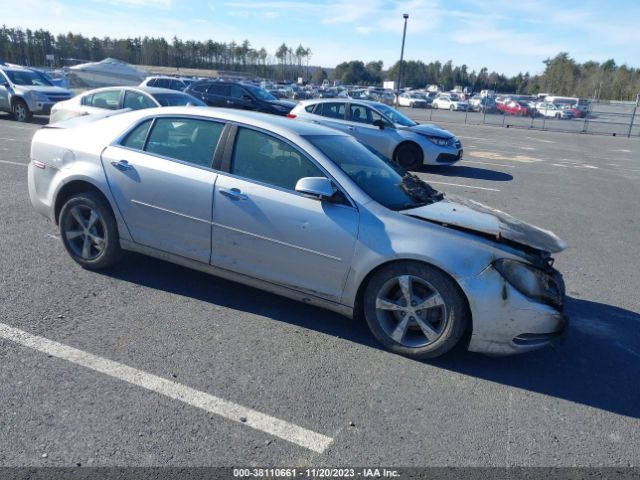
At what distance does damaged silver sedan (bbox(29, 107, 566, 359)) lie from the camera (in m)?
3.58

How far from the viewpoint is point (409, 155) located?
41.8 ft

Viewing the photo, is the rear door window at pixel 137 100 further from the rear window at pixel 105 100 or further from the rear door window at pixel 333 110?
the rear door window at pixel 333 110

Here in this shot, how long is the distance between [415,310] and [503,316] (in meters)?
0.59

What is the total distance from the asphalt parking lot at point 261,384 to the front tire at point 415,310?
148mm

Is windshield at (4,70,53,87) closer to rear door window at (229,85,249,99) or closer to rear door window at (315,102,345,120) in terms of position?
rear door window at (229,85,249,99)

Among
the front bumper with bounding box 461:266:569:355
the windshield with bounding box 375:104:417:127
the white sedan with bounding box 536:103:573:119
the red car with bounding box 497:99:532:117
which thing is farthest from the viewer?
the red car with bounding box 497:99:532:117

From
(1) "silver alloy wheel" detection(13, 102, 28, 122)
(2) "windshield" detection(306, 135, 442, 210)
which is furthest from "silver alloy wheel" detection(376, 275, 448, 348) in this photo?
(1) "silver alloy wheel" detection(13, 102, 28, 122)

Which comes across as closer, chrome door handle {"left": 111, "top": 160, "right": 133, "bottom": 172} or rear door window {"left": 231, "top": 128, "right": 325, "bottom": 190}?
rear door window {"left": 231, "top": 128, "right": 325, "bottom": 190}

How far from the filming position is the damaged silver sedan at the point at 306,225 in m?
3.58

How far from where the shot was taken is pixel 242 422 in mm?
2949

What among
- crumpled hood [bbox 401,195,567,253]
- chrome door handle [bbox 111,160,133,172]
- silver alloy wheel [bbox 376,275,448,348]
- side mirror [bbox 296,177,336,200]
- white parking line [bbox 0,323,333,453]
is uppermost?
side mirror [bbox 296,177,336,200]

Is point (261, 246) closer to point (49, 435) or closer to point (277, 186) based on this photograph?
point (277, 186)

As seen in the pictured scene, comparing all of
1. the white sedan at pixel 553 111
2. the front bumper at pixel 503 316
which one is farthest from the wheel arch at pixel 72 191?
the white sedan at pixel 553 111

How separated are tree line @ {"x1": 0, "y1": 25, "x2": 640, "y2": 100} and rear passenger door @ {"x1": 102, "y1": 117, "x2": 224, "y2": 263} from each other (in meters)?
65.5
